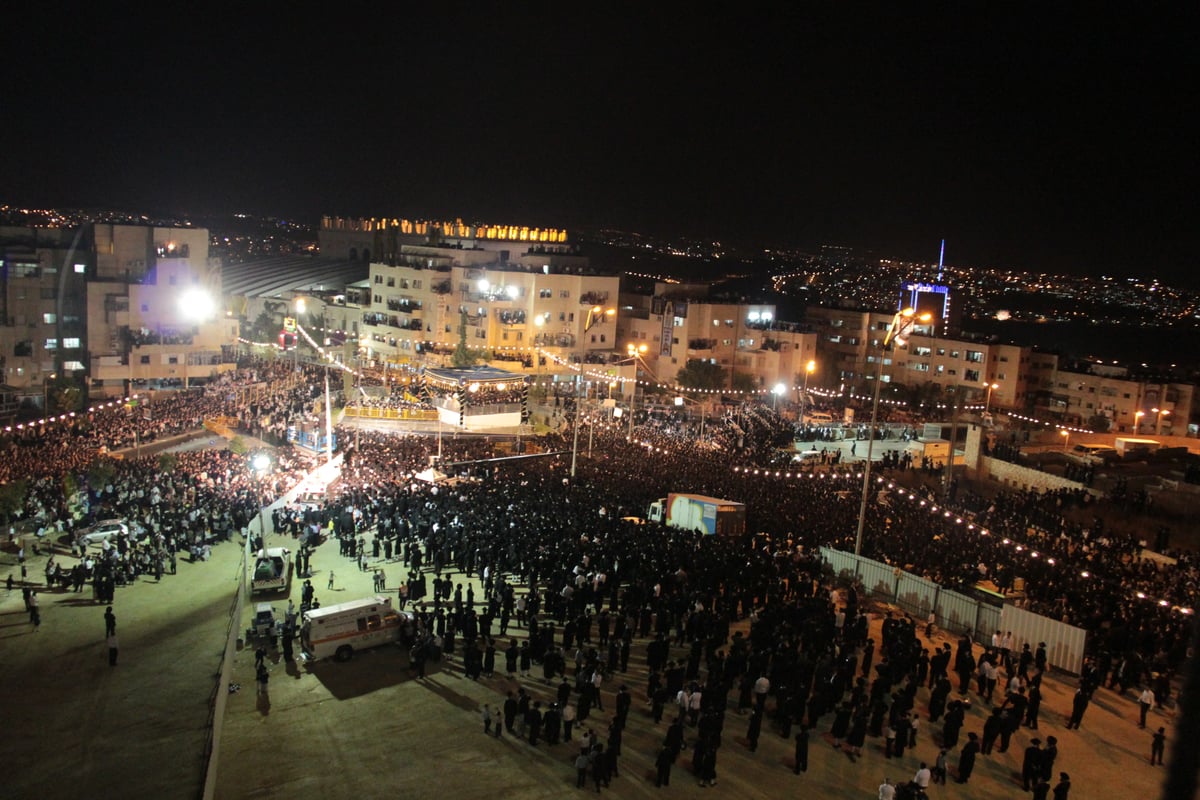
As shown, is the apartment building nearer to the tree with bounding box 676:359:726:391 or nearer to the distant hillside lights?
the tree with bounding box 676:359:726:391

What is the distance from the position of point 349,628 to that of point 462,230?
246ft

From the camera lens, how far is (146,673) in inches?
524

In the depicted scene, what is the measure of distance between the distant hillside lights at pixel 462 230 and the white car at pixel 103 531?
54.8 metres

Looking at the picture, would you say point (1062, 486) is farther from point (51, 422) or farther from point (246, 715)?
point (51, 422)

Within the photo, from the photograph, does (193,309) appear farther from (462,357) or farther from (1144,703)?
(1144,703)

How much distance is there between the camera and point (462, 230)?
8481 cm

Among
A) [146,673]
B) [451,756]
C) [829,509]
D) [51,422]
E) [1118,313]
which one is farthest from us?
[1118,313]

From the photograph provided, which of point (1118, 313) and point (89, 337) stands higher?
point (1118, 313)

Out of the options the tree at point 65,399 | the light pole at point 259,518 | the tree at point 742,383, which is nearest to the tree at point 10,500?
the light pole at point 259,518

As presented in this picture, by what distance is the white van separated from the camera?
13.3 meters

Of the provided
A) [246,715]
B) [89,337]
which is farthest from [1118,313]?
[246,715]

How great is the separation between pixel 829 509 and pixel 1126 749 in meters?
10.7

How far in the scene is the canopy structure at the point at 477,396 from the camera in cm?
3441


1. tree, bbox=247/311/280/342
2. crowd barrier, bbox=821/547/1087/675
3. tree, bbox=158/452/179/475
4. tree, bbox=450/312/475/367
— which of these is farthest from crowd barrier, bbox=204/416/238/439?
tree, bbox=247/311/280/342
